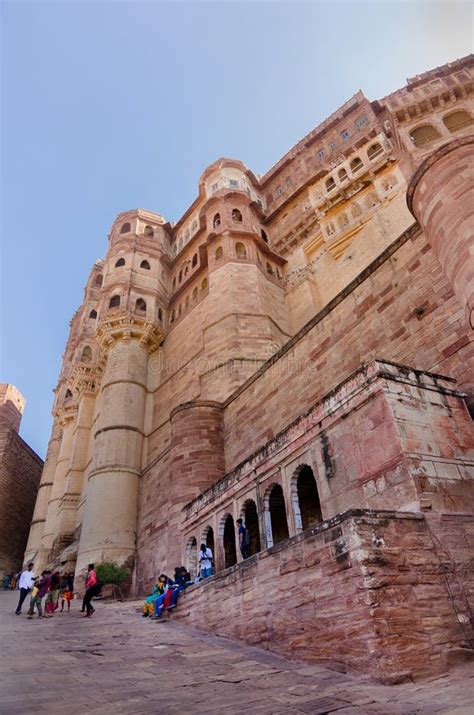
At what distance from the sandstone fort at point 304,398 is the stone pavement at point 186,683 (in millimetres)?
325

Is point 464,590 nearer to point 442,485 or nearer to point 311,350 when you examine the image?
point 442,485

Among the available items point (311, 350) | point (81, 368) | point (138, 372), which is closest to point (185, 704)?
point (311, 350)

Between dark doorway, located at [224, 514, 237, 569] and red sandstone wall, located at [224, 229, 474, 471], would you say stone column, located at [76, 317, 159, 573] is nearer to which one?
red sandstone wall, located at [224, 229, 474, 471]

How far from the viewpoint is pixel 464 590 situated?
14.6 ft

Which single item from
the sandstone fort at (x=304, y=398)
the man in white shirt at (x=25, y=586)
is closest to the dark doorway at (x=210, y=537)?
the sandstone fort at (x=304, y=398)

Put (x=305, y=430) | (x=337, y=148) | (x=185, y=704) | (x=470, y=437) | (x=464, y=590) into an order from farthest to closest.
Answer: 1. (x=337, y=148)
2. (x=305, y=430)
3. (x=470, y=437)
4. (x=464, y=590)
5. (x=185, y=704)

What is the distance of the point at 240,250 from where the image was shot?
21.3 m

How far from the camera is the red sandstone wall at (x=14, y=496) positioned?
2467cm

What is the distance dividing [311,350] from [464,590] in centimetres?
748

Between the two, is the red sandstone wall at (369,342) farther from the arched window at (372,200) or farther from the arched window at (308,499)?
the arched window at (372,200)

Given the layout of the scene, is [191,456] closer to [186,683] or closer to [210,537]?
[210,537]

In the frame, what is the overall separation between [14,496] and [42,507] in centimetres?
289

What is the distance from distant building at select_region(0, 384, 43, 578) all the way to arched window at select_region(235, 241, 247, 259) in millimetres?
17178

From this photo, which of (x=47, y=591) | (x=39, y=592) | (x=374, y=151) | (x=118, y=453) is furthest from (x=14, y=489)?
(x=374, y=151)
